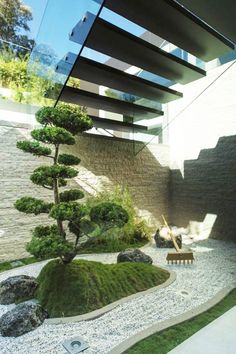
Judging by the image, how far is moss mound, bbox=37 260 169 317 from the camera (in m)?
2.92

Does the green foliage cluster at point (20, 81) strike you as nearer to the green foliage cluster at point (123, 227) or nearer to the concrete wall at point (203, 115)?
the green foliage cluster at point (123, 227)

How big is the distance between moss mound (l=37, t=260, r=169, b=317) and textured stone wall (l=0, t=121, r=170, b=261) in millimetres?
1729

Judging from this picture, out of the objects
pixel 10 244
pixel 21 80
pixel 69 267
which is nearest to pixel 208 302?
pixel 69 267

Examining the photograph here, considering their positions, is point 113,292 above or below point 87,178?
below

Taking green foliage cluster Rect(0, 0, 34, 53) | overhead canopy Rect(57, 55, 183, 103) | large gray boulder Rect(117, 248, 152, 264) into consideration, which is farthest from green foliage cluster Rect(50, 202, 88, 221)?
green foliage cluster Rect(0, 0, 34, 53)

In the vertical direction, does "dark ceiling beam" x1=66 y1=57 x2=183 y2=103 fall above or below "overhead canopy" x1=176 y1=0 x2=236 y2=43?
below

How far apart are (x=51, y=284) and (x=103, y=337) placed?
1.03 meters

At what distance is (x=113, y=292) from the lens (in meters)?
3.21

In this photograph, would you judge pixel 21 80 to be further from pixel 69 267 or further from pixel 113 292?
pixel 113 292

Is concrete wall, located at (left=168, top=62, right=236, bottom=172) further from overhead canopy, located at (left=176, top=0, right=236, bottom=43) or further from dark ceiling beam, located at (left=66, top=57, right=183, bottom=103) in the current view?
overhead canopy, located at (left=176, top=0, right=236, bottom=43)

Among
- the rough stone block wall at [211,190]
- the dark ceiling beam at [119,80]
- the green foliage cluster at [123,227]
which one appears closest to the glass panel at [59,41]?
the dark ceiling beam at [119,80]

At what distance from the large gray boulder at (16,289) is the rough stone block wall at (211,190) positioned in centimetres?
466

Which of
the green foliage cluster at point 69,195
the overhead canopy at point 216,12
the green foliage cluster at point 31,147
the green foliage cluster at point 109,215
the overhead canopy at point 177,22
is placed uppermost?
the overhead canopy at point 177,22

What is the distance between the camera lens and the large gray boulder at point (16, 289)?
122 inches
